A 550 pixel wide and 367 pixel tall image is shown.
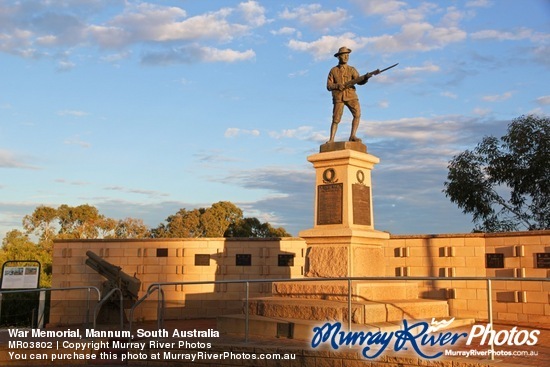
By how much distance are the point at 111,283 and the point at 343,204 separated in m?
6.95

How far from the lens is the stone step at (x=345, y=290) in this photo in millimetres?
10969

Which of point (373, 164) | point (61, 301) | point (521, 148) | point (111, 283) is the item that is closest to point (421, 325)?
point (373, 164)

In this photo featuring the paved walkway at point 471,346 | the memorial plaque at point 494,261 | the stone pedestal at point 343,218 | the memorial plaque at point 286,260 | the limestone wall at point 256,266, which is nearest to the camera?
the paved walkway at point 471,346

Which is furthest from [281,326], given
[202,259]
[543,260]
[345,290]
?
[202,259]

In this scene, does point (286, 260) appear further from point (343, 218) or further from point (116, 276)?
point (343, 218)

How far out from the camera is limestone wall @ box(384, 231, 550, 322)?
13.0 metres

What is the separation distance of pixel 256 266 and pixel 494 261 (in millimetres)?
6104

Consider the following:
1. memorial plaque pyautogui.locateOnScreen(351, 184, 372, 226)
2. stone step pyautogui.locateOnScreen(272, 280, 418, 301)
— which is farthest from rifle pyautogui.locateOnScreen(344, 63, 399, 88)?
stone step pyautogui.locateOnScreen(272, 280, 418, 301)

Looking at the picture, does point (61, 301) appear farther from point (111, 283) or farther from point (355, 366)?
point (355, 366)

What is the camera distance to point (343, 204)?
39.8 feet

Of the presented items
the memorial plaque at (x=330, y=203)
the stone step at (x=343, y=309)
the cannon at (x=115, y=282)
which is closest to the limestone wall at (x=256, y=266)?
the cannon at (x=115, y=282)

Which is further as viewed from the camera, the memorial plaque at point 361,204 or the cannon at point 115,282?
the cannon at point 115,282

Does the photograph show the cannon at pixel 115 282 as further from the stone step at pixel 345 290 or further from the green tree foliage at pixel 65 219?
the green tree foliage at pixel 65 219

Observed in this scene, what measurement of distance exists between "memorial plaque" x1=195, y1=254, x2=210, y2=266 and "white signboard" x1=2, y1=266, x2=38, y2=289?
4.23 meters
